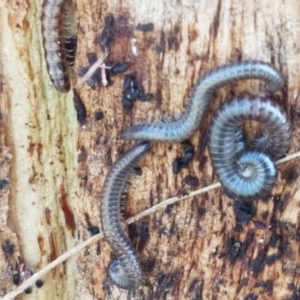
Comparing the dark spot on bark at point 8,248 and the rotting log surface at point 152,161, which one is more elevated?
the rotting log surface at point 152,161

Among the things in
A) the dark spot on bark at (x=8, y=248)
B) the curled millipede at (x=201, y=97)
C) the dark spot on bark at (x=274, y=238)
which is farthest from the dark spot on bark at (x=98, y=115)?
the dark spot on bark at (x=274, y=238)

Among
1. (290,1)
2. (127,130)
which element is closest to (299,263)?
(127,130)

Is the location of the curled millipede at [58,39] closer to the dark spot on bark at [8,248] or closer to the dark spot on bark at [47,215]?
the dark spot on bark at [47,215]

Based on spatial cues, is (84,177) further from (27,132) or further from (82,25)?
(82,25)

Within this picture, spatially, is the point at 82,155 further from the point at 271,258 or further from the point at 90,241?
the point at 271,258

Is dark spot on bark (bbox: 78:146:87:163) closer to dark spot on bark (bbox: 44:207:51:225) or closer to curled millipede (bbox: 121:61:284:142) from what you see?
curled millipede (bbox: 121:61:284:142)

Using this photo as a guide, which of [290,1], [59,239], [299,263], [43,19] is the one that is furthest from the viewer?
[59,239]

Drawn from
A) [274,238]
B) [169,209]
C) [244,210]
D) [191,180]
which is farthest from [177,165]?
[274,238]
